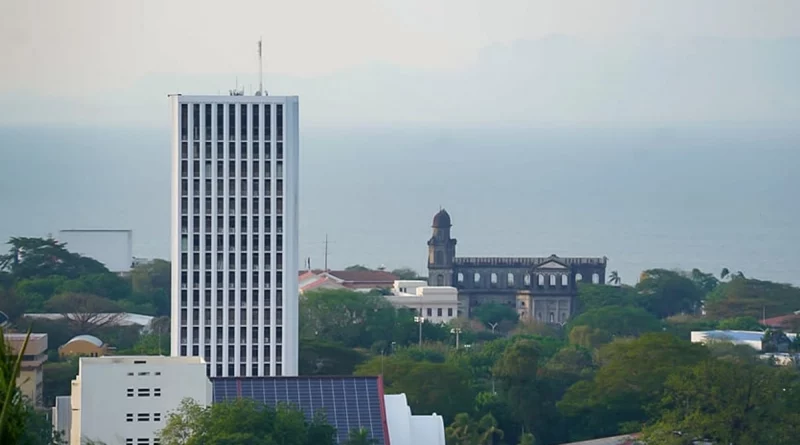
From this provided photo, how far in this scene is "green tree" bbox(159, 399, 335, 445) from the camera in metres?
47.3

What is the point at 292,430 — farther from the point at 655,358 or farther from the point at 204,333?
the point at 655,358

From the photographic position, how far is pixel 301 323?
9625 centimetres

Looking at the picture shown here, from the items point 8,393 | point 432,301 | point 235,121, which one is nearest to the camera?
point 8,393

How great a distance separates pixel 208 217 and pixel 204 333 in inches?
113

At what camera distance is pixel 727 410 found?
58.9 meters

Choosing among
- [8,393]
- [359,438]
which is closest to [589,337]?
[359,438]

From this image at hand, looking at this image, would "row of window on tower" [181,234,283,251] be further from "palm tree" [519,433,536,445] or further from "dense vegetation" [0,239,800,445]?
"palm tree" [519,433,536,445]

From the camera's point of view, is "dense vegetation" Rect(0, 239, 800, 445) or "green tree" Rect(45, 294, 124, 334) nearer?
"dense vegetation" Rect(0, 239, 800, 445)

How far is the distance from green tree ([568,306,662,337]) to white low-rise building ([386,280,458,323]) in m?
15.3

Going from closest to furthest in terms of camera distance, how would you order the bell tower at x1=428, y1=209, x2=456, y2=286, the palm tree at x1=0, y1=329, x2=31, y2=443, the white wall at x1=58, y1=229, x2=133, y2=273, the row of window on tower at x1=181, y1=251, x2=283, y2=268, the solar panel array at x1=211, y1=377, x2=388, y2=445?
the palm tree at x1=0, y1=329, x2=31, y2=443
the solar panel array at x1=211, y1=377, x2=388, y2=445
the row of window on tower at x1=181, y1=251, x2=283, y2=268
the white wall at x1=58, y1=229, x2=133, y2=273
the bell tower at x1=428, y1=209, x2=456, y2=286

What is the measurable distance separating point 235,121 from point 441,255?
77.1m

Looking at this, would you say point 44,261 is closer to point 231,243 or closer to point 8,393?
point 231,243

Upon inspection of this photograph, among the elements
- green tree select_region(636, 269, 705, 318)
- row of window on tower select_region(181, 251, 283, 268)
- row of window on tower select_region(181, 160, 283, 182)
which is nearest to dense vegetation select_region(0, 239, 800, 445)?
green tree select_region(636, 269, 705, 318)

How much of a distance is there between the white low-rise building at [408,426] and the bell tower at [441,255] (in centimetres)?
Answer: 8419
